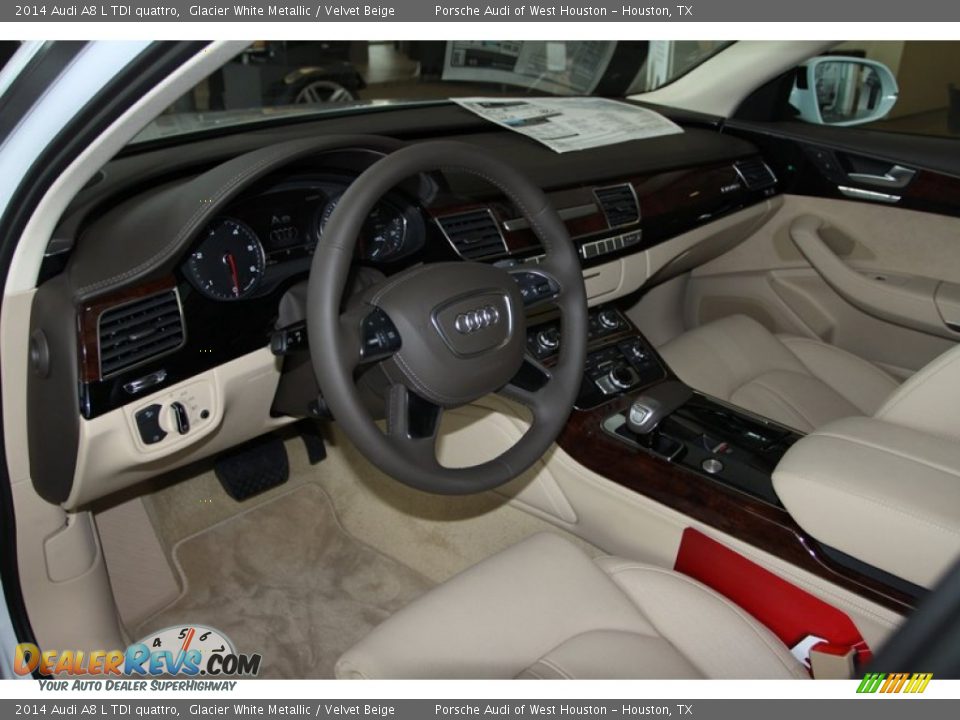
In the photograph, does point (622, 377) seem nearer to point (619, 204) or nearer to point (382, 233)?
point (619, 204)

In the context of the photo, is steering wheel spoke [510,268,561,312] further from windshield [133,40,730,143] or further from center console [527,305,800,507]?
windshield [133,40,730,143]

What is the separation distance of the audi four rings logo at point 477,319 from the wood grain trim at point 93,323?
1.58 ft

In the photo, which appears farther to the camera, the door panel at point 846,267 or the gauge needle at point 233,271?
the door panel at point 846,267

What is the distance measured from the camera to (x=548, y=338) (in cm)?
186

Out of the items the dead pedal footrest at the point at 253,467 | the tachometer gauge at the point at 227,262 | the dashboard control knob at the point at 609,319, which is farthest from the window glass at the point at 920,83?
the dead pedal footrest at the point at 253,467

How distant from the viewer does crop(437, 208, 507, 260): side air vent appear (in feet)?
5.52

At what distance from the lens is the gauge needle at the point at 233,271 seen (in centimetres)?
141

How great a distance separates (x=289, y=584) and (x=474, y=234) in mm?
983

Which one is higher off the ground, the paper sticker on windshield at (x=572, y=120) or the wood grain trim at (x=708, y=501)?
the paper sticker on windshield at (x=572, y=120)

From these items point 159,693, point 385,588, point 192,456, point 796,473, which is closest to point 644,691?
point 796,473

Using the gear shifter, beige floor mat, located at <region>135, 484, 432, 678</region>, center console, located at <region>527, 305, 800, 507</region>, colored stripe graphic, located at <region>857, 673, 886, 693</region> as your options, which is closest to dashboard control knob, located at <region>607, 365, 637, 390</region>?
center console, located at <region>527, 305, 800, 507</region>

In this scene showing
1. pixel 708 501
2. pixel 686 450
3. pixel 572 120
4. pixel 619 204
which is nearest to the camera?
pixel 708 501

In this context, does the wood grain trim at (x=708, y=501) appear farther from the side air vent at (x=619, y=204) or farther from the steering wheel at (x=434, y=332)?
the side air vent at (x=619, y=204)

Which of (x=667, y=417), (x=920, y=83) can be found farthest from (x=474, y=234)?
(x=920, y=83)
